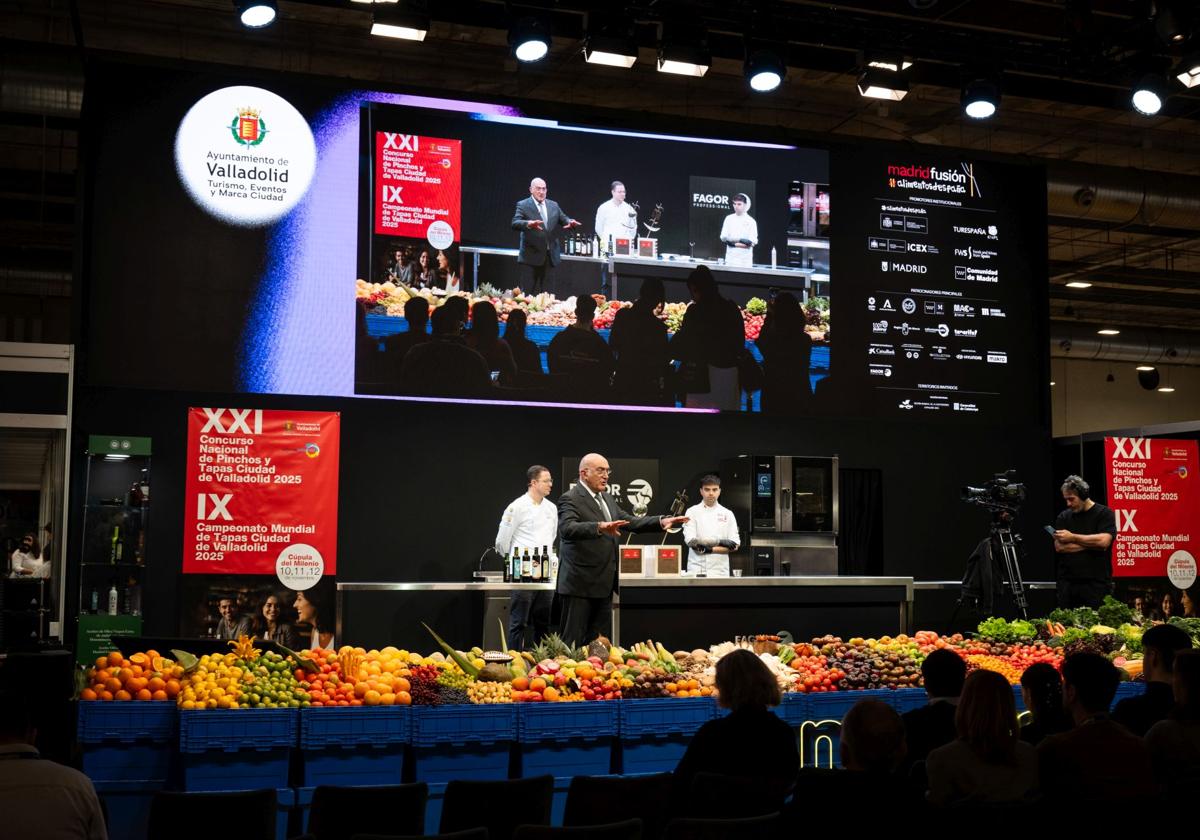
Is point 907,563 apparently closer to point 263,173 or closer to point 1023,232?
point 1023,232

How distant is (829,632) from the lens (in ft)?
28.8

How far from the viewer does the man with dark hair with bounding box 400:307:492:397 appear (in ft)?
29.4

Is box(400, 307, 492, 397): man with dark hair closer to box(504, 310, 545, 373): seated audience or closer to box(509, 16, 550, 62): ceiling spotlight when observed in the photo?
box(504, 310, 545, 373): seated audience

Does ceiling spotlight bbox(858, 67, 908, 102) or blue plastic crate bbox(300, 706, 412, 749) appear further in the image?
ceiling spotlight bbox(858, 67, 908, 102)

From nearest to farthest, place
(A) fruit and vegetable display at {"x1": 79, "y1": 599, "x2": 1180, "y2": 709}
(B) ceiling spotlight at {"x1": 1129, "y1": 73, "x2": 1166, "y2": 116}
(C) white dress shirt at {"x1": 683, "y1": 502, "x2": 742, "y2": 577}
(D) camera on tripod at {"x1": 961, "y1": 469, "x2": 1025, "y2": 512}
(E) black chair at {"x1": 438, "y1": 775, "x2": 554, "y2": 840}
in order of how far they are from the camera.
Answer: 1. (E) black chair at {"x1": 438, "y1": 775, "x2": 554, "y2": 840}
2. (A) fruit and vegetable display at {"x1": 79, "y1": 599, "x2": 1180, "y2": 709}
3. (B) ceiling spotlight at {"x1": 1129, "y1": 73, "x2": 1166, "y2": 116}
4. (D) camera on tripod at {"x1": 961, "y1": 469, "x2": 1025, "y2": 512}
5. (C) white dress shirt at {"x1": 683, "y1": 502, "x2": 742, "y2": 577}

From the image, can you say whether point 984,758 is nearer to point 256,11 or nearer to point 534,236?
point 256,11

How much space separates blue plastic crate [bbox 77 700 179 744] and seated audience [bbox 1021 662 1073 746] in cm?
315

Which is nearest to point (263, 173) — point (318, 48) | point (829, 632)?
point (318, 48)

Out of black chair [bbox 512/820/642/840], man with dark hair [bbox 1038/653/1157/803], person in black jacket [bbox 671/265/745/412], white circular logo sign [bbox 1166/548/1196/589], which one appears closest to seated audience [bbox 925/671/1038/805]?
man with dark hair [bbox 1038/653/1157/803]

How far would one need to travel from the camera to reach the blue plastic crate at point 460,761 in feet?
15.9

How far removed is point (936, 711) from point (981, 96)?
5.73m

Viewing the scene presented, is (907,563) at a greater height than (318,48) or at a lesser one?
lesser

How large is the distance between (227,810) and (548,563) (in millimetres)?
5813

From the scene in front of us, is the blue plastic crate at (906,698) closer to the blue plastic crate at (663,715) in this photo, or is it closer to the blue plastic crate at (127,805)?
the blue plastic crate at (663,715)
